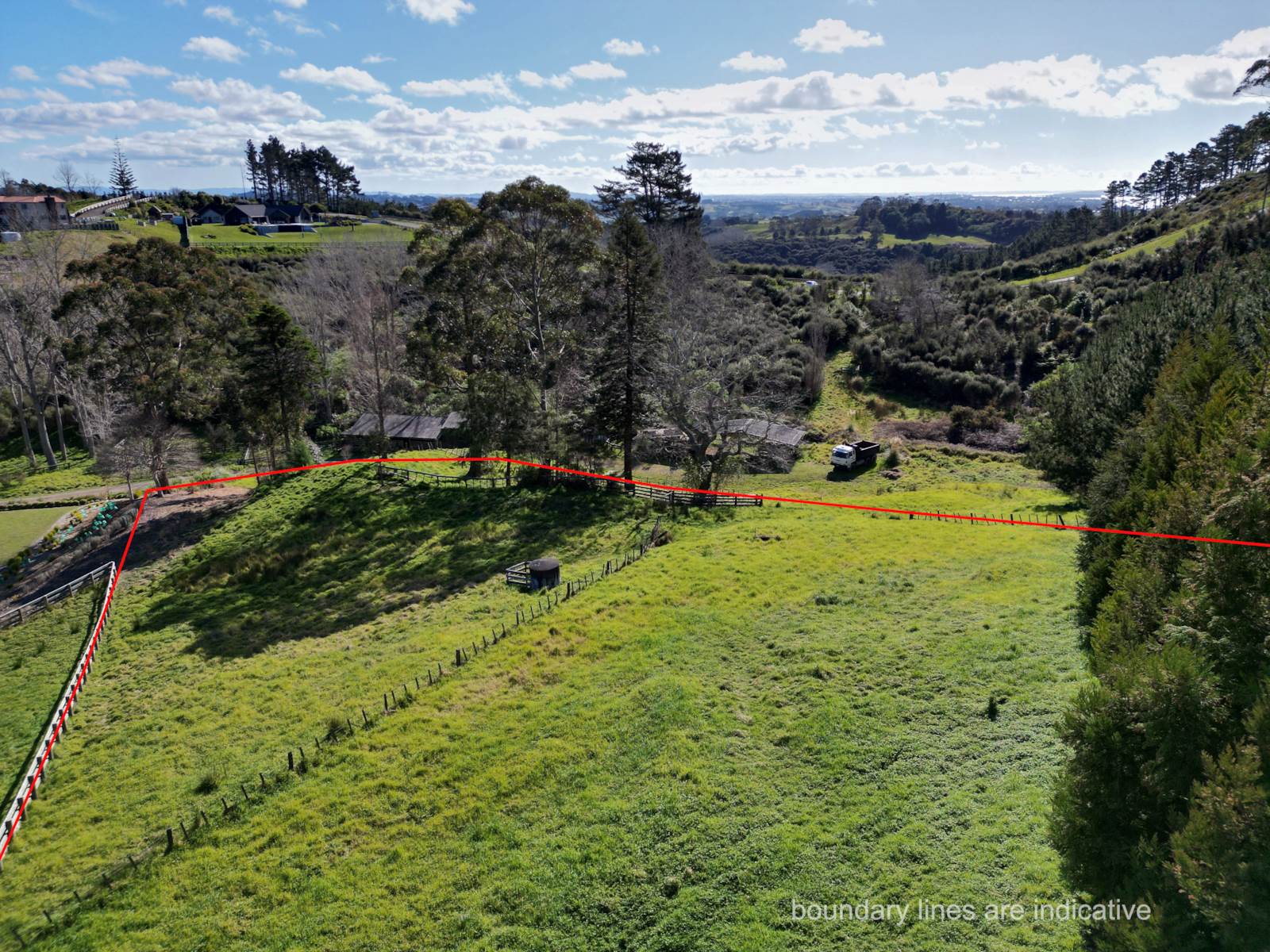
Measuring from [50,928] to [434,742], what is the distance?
6.99 meters

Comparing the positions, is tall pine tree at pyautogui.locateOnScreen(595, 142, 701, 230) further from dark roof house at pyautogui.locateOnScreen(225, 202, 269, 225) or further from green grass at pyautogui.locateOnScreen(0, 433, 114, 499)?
dark roof house at pyautogui.locateOnScreen(225, 202, 269, 225)

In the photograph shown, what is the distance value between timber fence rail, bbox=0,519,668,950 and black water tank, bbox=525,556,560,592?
61.9 inches

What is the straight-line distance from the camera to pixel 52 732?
17891 millimetres

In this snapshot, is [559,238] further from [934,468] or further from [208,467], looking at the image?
[208,467]

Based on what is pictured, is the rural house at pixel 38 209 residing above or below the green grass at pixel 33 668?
above

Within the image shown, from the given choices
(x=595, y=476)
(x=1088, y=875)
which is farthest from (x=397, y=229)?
(x=1088, y=875)

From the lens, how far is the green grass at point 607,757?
408 inches

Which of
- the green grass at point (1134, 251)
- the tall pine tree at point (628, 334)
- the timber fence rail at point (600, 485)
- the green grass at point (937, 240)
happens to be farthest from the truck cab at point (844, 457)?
the green grass at point (937, 240)

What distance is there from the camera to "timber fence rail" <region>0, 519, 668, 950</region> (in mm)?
12047

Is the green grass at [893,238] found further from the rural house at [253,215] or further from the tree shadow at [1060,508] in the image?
the tree shadow at [1060,508]

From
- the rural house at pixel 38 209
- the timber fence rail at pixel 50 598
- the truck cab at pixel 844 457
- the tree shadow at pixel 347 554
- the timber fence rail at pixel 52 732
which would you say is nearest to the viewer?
the timber fence rail at pixel 52 732

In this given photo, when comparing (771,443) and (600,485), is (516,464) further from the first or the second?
(771,443)

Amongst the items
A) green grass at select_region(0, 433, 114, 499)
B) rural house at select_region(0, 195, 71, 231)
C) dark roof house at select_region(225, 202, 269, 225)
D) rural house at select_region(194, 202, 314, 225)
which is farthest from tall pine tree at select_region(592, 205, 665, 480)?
dark roof house at select_region(225, 202, 269, 225)

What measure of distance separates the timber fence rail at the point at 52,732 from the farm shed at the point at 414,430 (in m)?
26.0
